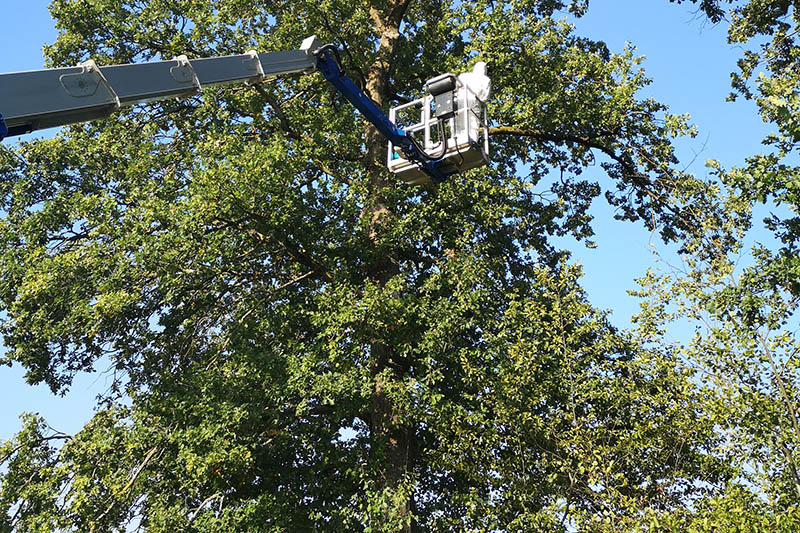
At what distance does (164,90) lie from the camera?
7.60 m

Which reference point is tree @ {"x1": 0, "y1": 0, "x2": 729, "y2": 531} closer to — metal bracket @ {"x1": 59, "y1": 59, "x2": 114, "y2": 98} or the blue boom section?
the blue boom section

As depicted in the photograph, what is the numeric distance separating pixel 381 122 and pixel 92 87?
4.29m

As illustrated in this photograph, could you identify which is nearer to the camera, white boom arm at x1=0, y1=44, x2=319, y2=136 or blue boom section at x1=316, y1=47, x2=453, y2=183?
white boom arm at x1=0, y1=44, x2=319, y2=136

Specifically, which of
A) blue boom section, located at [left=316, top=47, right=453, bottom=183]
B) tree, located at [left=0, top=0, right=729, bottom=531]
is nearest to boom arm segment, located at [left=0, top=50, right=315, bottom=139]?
blue boom section, located at [left=316, top=47, right=453, bottom=183]

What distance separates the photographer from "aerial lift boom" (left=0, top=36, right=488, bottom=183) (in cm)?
607

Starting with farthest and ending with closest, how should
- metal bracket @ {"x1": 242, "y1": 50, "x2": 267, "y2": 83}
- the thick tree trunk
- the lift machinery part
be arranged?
the thick tree trunk, the lift machinery part, metal bracket @ {"x1": 242, "y1": 50, "x2": 267, "y2": 83}

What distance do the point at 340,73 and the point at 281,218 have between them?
3719 millimetres

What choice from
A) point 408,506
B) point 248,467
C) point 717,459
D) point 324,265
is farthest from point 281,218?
point 717,459

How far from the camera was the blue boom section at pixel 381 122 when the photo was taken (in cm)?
970

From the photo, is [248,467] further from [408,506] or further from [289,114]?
[289,114]

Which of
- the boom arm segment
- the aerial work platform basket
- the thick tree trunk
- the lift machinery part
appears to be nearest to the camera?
the boom arm segment

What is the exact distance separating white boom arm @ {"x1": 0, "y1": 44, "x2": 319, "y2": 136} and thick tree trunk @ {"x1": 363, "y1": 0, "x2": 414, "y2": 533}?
6450 mm

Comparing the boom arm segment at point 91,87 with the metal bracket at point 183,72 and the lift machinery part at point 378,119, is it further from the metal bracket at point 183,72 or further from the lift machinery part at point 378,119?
the lift machinery part at point 378,119

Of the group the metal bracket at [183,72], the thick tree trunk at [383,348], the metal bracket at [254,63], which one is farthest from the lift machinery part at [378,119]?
the thick tree trunk at [383,348]
